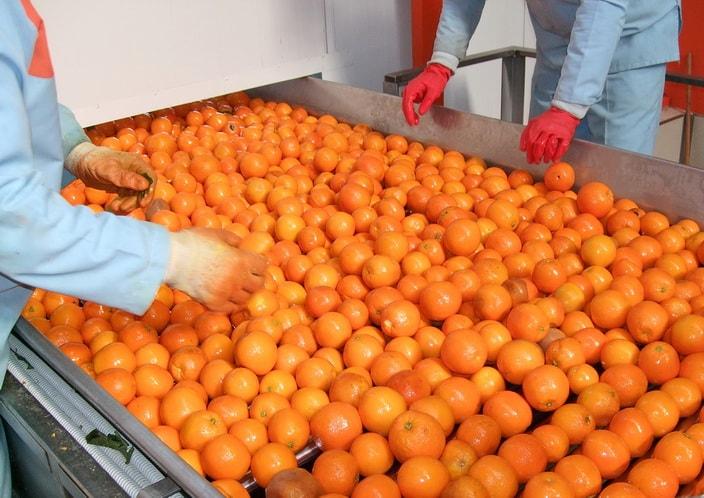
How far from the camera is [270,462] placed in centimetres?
154

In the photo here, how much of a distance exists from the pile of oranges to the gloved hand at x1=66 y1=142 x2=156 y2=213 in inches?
12.9

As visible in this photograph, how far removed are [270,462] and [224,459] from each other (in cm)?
10

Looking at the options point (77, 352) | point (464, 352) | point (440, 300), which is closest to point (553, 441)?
point (464, 352)

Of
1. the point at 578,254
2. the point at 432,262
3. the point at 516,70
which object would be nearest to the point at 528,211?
the point at 578,254

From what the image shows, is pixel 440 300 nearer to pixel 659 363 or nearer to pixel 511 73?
pixel 659 363

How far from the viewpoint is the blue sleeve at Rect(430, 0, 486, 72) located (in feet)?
10.9

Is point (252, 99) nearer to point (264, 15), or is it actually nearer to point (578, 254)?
point (264, 15)

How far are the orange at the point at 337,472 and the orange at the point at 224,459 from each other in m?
0.17

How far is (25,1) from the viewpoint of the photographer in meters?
1.38

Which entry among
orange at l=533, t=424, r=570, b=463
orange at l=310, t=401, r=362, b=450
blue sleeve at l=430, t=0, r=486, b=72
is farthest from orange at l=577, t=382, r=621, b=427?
blue sleeve at l=430, t=0, r=486, b=72

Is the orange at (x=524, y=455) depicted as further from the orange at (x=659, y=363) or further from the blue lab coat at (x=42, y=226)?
the blue lab coat at (x=42, y=226)

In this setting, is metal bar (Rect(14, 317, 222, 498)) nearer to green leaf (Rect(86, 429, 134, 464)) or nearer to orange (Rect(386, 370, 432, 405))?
green leaf (Rect(86, 429, 134, 464))

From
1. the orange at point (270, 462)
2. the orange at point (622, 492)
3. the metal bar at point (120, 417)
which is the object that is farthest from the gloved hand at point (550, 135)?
the metal bar at point (120, 417)

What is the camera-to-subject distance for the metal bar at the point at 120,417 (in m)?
1.20
